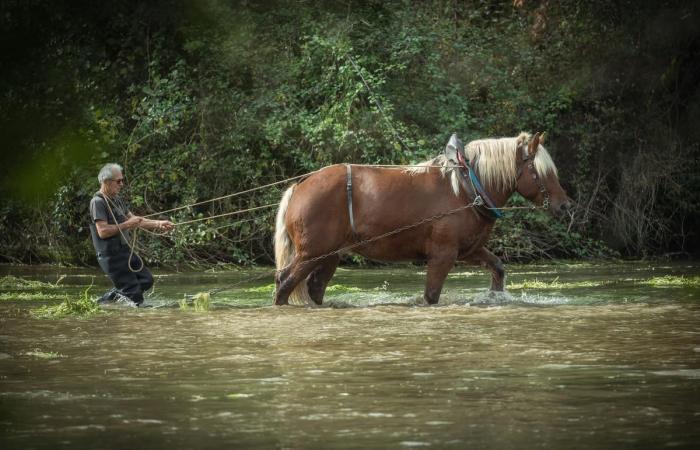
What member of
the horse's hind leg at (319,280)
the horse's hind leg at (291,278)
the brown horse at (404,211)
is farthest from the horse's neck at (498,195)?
the horse's hind leg at (291,278)

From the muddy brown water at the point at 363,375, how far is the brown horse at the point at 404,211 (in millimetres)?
433

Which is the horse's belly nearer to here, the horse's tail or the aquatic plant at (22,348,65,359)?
the horse's tail

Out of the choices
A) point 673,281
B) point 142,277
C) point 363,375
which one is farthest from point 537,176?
point 363,375

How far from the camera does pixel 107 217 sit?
10.8 metres

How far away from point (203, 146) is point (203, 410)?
1277 cm

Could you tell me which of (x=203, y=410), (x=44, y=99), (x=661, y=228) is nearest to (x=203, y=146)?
(x=44, y=99)

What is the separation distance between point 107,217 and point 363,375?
5.47 metres

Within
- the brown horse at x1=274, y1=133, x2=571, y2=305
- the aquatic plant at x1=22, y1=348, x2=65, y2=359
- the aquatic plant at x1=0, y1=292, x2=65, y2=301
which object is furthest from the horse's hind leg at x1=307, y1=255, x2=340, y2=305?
the aquatic plant at x1=22, y1=348, x2=65, y2=359

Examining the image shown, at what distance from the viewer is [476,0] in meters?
19.2

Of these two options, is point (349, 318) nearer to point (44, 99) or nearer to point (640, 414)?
point (640, 414)

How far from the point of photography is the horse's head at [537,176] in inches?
419

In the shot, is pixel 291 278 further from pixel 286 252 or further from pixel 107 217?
pixel 107 217

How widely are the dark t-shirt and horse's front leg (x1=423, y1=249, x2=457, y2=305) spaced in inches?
124

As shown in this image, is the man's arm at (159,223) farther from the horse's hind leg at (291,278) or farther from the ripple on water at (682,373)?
the ripple on water at (682,373)
